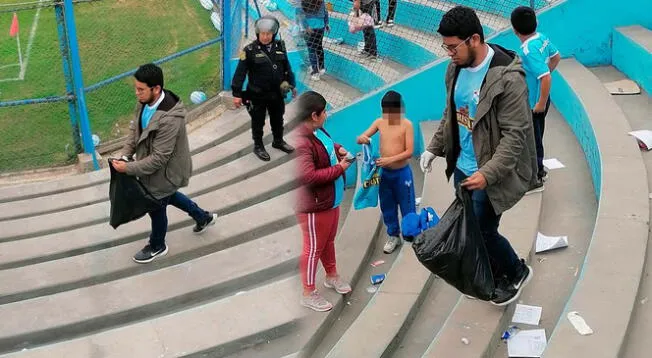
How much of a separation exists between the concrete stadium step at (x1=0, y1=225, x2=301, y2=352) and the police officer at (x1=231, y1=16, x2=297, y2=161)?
1738mm

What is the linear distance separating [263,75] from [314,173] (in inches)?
109

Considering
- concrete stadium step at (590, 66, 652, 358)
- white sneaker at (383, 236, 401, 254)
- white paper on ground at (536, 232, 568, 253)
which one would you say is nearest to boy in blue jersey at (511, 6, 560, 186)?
white paper on ground at (536, 232, 568, 253)

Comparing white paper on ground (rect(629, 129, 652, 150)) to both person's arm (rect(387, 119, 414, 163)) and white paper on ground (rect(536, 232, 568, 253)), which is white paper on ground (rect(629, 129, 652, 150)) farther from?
person's arm (rect(387, 119, 414, 163))

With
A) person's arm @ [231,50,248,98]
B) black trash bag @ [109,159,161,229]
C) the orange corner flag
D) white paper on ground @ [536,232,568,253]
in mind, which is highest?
white paper on ground @ [536,232,568,253]

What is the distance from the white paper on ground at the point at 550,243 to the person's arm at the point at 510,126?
1375 mm

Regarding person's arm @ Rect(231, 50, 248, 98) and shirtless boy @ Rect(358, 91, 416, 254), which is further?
person's arm @ Rect(231, 50, 248, 98)

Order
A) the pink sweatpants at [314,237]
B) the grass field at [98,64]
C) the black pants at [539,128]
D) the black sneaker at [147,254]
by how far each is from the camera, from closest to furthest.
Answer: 1. the pink sweatpants at [314,237]
2. the black pants at [539,128]
3. the black sneaker at [147,254]
4. the grass field at [98,64]

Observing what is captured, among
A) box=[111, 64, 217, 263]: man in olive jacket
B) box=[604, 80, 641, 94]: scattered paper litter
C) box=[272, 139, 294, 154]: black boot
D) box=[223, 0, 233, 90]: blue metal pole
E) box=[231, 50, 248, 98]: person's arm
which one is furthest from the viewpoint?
box=[223, 0, 233, 90]: blue metal pole

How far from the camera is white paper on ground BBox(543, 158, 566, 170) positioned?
623 cm

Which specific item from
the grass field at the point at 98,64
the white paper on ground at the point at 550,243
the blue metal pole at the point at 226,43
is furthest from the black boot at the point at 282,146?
the white paper on ground at the point at 550,243

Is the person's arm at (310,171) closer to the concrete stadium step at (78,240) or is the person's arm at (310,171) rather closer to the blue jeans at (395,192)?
the blue jeans at (395,192)

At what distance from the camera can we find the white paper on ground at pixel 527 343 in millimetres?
4237

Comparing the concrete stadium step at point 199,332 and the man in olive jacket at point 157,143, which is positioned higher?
the man in olive jacket at point 157,143

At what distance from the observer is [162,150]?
18.3 feet
